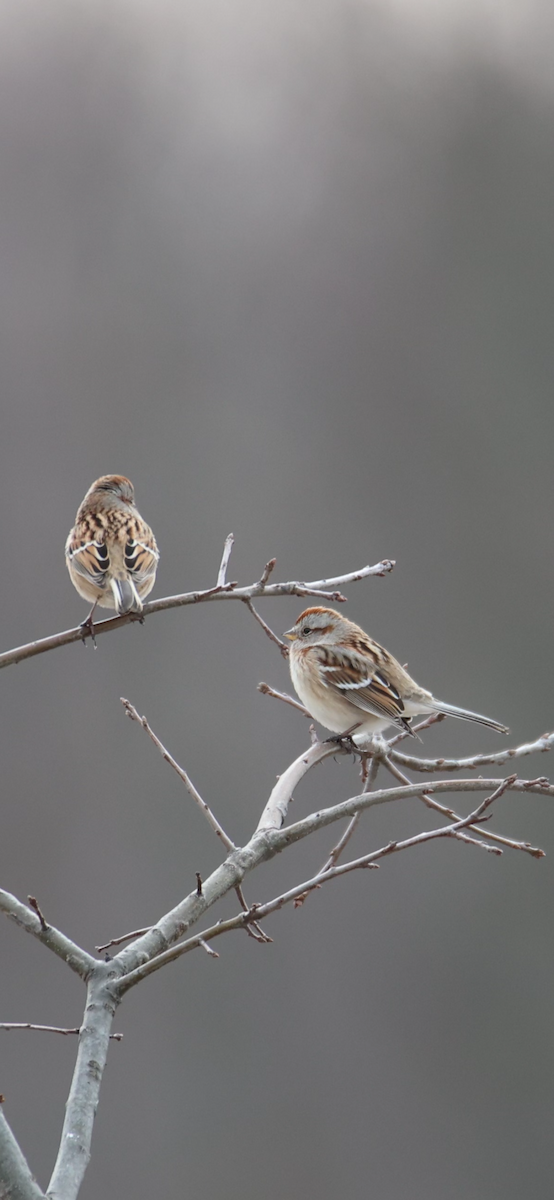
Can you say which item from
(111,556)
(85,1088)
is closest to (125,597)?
(111,556)

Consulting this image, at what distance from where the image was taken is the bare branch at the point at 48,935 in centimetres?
81

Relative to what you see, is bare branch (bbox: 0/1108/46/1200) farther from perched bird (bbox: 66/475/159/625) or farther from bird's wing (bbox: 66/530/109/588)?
bird's wing (bbox: 66/530/109/588)

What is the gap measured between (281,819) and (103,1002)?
0.32 meters

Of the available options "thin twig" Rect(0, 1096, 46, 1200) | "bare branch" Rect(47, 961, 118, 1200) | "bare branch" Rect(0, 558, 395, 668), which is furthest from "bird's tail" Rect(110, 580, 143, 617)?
"thin twig" Rect(0, 1096, 46, 1200)

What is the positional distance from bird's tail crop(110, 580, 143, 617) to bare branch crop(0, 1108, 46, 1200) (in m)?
0.72

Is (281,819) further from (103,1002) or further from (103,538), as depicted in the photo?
(103,538)

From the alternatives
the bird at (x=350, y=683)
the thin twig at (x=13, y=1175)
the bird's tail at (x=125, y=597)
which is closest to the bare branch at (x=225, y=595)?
the bird's tail at (x=125, y=597)

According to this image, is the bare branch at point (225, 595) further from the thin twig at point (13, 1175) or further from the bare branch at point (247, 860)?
the thin twig at point (13, 1175)

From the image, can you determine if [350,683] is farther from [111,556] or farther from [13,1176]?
[13,1176]

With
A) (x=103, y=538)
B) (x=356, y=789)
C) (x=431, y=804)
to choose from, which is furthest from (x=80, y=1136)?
(x=356, y=789)

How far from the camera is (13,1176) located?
687 millimetres

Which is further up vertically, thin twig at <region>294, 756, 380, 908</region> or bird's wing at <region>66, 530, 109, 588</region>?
bird's wing at <region>66, 530, 109, 588</region>

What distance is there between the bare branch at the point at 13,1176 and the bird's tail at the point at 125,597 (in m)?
0.72

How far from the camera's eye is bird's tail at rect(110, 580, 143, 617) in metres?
1.36
